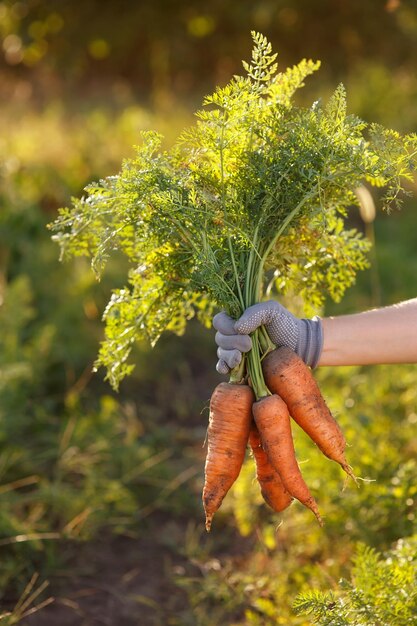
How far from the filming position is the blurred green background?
10.5 ft

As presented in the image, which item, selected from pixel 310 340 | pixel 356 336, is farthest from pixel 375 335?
pixel 310 340

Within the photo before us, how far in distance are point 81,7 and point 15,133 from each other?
431cm

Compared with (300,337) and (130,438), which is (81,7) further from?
(300,337)

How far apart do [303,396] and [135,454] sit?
180cm

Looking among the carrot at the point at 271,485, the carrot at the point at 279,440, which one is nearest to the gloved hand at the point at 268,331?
the carrot at the point at 279,440

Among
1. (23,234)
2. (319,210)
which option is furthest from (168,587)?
(23,234)

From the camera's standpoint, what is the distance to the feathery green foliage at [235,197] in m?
2.30

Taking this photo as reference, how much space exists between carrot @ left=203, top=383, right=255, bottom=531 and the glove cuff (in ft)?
0.66

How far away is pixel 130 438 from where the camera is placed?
13.5 feet

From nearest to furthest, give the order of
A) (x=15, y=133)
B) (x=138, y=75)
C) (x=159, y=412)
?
(x=159, y=412) < (x=15, y=133) < (x=138, y=75)

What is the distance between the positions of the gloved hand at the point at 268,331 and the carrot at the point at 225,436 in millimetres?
87

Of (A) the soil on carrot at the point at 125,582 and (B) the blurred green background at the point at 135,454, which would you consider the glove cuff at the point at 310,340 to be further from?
(A) the soil on carrot at the point at 125,582

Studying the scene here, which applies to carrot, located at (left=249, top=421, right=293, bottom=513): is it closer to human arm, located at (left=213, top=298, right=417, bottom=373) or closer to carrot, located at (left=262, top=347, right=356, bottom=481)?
carrot, located at (left=262, top=347, right=356, bottom=481)

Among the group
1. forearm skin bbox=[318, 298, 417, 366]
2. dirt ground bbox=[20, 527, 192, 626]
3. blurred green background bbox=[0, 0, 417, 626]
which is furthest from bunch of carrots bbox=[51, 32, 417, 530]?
dirt ground bbox=[20, 527, 192, 626]
